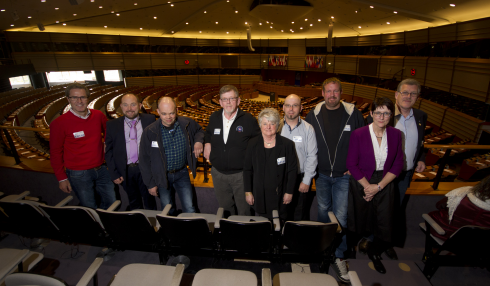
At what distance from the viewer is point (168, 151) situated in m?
2.53

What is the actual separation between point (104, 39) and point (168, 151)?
21474mm

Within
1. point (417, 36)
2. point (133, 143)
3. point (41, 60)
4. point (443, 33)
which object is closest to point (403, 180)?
point (133, 143)

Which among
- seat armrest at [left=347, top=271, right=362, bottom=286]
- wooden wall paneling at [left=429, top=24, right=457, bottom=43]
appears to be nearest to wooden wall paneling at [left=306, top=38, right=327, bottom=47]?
wooden wall paneling at [left=429, top=24, right=457, bottom=43]

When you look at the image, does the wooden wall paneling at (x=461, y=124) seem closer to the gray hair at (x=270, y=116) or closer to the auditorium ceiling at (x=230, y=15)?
the auditorium ceiling at (x=230, y=15)

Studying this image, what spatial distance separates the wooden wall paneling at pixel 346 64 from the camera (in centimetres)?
1829

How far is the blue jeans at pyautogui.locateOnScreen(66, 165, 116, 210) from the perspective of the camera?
267 cm

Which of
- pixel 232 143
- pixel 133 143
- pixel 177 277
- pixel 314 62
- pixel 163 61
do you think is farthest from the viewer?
pixel 163 61

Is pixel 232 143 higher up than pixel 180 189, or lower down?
higher up

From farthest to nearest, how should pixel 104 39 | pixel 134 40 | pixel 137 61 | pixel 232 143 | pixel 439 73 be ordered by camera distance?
pixel 137 61, pixel 134 40, pixel 104 39, pixel 439 73, pixel 232 143

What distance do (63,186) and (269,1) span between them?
42.1 feet

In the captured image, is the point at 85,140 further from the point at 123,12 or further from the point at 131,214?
the point at 123,12

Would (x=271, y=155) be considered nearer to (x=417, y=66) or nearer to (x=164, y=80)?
(x=417, y=66)

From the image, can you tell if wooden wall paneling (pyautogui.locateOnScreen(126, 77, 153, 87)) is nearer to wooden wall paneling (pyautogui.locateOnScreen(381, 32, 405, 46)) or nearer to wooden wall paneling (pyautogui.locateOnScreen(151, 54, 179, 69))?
wooden wall paneling (pyautogui.locateOnScreen(151, 54, 179, 69))

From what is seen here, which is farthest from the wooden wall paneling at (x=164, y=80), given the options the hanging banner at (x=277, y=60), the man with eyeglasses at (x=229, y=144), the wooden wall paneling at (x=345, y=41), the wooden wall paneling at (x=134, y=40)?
the man with eyeglasses at (x=229, y=144)
